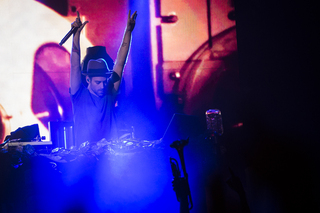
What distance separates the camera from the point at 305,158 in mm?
2145

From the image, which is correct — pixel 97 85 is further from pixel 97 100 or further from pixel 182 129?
pixel 182 129

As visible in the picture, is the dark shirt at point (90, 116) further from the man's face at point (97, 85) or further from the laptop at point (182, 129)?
the laptop at point (182, 129)

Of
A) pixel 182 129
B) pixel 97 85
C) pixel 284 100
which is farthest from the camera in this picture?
pixel 97 85

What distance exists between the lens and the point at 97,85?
2.57 metres

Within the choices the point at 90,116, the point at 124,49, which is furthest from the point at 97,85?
the point at 124,49

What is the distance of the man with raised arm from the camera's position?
255 centimetres

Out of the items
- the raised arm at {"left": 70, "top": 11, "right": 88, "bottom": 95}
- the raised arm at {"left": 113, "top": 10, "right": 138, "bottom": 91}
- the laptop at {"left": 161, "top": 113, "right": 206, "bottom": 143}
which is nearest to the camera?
the laptop at {"left": 161, "top": 113, "right": 206, "bottom": 143}

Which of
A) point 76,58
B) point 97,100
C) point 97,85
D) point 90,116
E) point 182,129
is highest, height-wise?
point 76,58

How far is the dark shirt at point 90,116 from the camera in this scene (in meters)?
2.54

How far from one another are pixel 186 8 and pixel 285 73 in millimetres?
1443

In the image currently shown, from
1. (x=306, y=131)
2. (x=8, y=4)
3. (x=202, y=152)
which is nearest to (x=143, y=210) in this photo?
(x=202, y=152)

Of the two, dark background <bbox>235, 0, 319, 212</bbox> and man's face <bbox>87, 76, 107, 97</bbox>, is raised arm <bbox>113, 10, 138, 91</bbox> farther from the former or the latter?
dark background <bbox>235, 0, 319, 212</bbox>

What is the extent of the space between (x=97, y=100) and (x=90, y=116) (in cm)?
18

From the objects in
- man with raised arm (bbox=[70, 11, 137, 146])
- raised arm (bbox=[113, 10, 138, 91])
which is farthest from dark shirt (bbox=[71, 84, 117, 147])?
raised arm (bbox=[113, 10, 138, 91])
